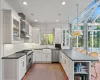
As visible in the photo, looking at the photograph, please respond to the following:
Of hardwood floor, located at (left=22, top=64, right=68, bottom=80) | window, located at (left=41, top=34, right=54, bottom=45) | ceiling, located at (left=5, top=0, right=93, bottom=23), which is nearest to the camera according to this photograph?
ceiling, located at (left=5, top=0, right=93, bottom=23)

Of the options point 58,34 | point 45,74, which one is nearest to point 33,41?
point 58,34

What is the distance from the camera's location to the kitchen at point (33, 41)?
3.96m

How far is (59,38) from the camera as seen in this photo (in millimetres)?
8680

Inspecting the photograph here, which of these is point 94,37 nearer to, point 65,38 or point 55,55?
point 65,38

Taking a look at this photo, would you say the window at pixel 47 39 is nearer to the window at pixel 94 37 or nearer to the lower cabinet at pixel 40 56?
the lower cabinet at pixel 40 56

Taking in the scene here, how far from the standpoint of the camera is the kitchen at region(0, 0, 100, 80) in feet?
13.0

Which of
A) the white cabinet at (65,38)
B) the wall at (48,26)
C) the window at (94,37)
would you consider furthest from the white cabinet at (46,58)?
the window at (94,37)

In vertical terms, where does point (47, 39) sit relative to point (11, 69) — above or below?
above

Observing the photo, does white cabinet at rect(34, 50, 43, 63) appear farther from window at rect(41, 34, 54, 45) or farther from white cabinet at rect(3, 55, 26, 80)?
white cabinet at rect(3, 55, 26, 80)

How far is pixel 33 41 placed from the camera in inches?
341

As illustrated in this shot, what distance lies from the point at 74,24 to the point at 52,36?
1992 mm

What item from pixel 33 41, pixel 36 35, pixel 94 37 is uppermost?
pixel 36 35

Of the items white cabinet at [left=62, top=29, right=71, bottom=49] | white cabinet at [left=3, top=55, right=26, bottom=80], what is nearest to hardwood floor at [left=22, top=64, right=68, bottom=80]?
white cabinet at [left=3, top=55, right=26, bottom=80]

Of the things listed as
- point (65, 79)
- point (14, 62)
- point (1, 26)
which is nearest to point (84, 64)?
point (65, 79)
